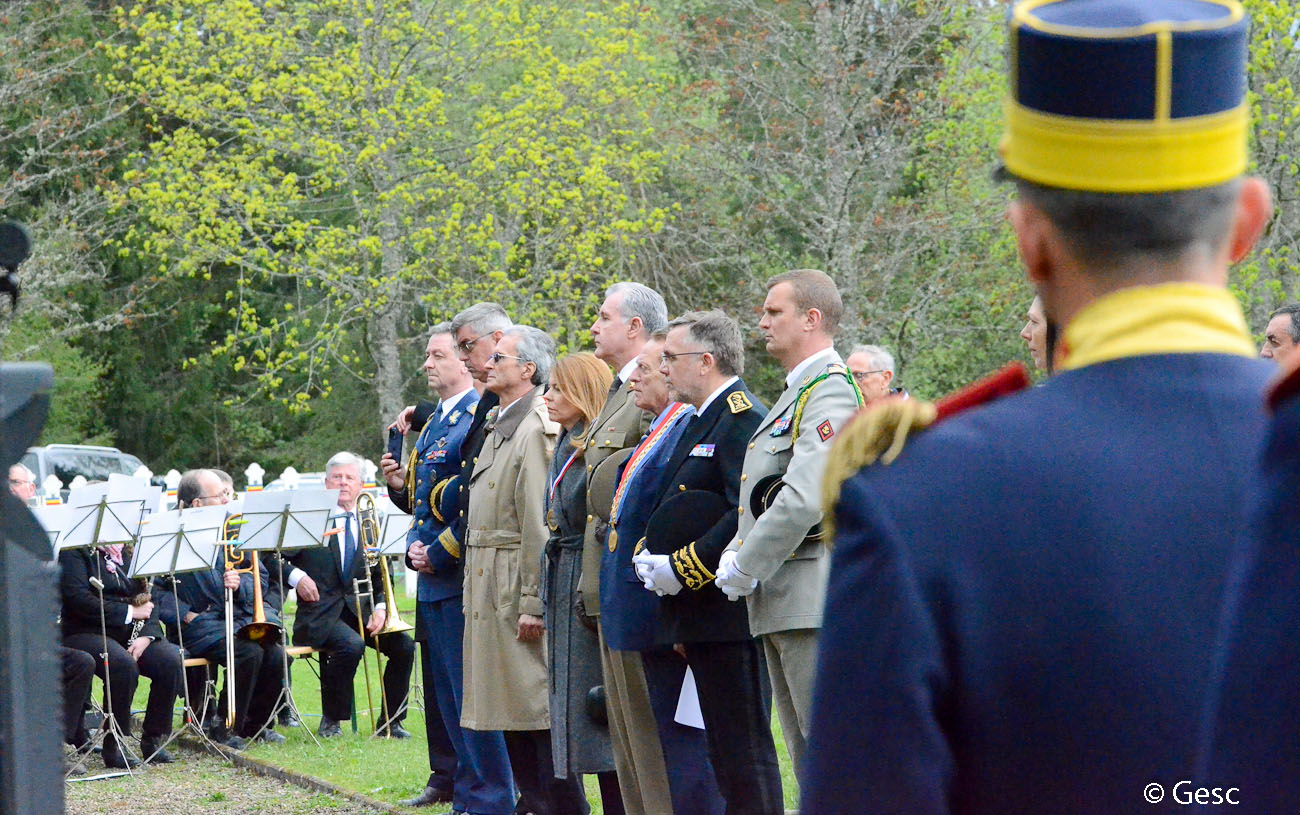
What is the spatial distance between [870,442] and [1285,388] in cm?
41

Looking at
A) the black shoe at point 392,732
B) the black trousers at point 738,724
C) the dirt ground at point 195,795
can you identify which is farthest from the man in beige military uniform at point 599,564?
the black shoe at point 392,732

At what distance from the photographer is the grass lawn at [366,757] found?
8359 mm

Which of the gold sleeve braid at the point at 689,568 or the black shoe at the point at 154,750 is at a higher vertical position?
the gold sleeve braid at the point at 689,568

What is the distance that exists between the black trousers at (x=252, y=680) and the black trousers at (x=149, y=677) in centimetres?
38

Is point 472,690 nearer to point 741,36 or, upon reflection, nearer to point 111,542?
point 111,542

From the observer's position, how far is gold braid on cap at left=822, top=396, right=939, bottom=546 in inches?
56.9

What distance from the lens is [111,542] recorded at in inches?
375

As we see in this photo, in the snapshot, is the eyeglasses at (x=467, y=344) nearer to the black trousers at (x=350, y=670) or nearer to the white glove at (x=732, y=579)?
the white glove at (x=732, y=579)

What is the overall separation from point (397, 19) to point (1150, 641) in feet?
71.6

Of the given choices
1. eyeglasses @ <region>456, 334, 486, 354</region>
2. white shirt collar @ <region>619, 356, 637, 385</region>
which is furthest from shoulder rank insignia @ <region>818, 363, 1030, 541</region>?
eyeglasses @ <region>456, 334, 486, 354</region>

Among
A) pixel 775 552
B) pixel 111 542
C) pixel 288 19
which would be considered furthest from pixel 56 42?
pixel 775 552

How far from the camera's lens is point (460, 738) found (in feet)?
24.8

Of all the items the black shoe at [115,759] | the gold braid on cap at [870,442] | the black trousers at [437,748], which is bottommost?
the black shoe at [115,759]

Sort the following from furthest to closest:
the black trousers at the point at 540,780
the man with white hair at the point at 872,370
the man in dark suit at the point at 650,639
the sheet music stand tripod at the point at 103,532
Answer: the sheet music stand tripod at the point at 103,532 → the man with white hair at the point at 872,370 → the black trousers at the point at 540,780 → the man in dark suit at the point at 650,639
